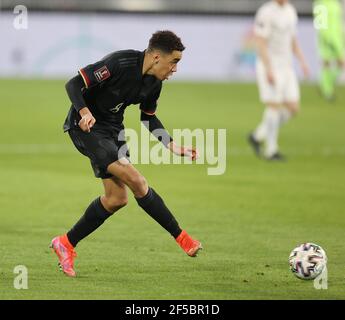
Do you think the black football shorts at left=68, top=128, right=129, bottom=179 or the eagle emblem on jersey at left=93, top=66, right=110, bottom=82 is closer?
the eagle emblem on jersey at left=93, top=66, right=110, bottom=82

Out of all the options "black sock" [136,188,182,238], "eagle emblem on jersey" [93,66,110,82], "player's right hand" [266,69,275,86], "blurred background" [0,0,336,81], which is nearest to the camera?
"eagle emblem on jersey" [93,66,110,82]

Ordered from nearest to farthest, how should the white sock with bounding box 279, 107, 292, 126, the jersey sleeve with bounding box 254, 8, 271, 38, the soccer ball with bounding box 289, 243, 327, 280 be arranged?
the soccer ball with bounding box 289, 243, 327, 280
the jersey sleeve with bounding box 254, 8, 271, 38
the white sock with bounding box 279, 107, 292, 126

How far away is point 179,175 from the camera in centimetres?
1564

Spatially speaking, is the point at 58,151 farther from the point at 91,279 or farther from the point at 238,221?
the point at 91,279

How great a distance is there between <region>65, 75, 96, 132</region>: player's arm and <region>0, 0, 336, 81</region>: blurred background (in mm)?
20187

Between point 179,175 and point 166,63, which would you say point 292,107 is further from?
point 166,63

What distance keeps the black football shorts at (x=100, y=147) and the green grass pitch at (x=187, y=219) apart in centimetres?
85

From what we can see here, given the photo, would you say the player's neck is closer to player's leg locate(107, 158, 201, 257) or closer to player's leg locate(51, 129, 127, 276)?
player's leg locate(51, 129, 127, 276)

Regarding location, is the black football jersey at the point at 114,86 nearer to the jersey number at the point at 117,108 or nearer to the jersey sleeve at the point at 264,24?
the jersey number at the point at 117,108

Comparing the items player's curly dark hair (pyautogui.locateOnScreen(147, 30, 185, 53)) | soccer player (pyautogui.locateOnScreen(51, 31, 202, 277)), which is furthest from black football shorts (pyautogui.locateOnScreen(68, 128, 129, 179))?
player's curly dark hair (pyautogui.locateOnScreen(147, 30, 185, 53))

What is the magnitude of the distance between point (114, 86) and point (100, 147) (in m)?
0.49

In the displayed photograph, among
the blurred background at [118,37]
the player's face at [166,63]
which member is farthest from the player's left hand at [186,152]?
the blurred background at [118,37]

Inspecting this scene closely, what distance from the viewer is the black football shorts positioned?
857cm
